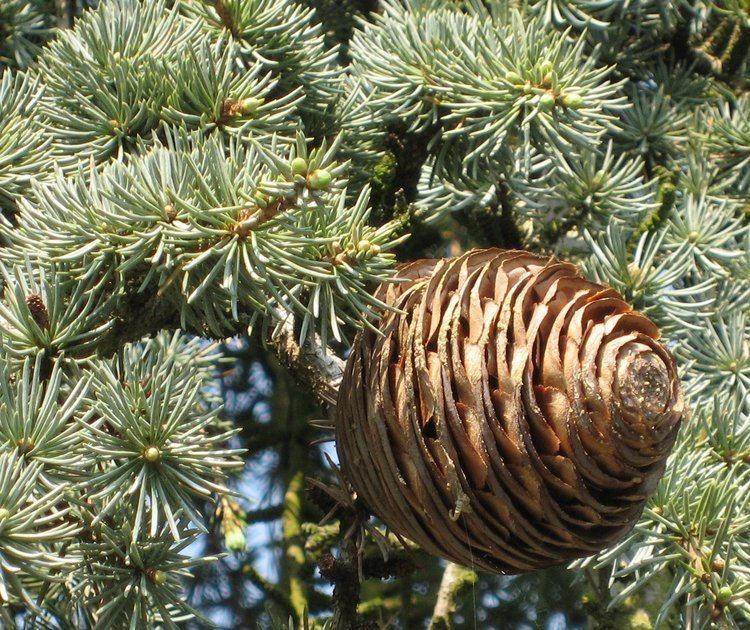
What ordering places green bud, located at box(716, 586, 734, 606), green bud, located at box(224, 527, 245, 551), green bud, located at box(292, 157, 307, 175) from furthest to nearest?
green bud, located at box(224, 527, 245, 551) → green bud, located at box(716, 586, 734, 606) → green bud, located at box(292, 157, 307, 175)

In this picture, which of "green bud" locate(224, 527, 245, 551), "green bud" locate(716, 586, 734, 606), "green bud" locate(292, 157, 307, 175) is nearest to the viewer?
"green bud" locate(292, 157, 307, 175)

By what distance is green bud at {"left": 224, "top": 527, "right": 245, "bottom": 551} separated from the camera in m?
1.15

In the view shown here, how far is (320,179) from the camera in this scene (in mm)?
575

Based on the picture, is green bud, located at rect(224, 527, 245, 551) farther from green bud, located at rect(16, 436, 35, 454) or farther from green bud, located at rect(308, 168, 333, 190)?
green bud, located at rect(308, 168, 333, 190)

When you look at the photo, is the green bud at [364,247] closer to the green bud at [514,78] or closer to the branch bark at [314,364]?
the branch bark at [314,364]

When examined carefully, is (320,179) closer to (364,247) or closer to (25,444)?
(364,247)

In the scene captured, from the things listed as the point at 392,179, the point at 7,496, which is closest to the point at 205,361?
the point at 392,179

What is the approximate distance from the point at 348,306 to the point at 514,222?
1.73 ft

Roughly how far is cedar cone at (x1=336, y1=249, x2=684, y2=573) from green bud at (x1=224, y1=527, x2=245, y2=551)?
488 mm

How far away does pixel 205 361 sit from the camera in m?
1.11

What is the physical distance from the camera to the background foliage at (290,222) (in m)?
0.63

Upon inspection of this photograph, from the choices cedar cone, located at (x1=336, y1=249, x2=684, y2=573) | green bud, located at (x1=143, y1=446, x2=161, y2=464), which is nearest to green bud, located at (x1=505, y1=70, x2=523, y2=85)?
cedar cone, located at (x1=336, y1=249, x2=684, y2=573)

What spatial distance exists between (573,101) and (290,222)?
0.90ft

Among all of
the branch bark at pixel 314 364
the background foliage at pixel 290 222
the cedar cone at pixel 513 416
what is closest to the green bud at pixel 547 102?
the background foliage at pixel 290 222
